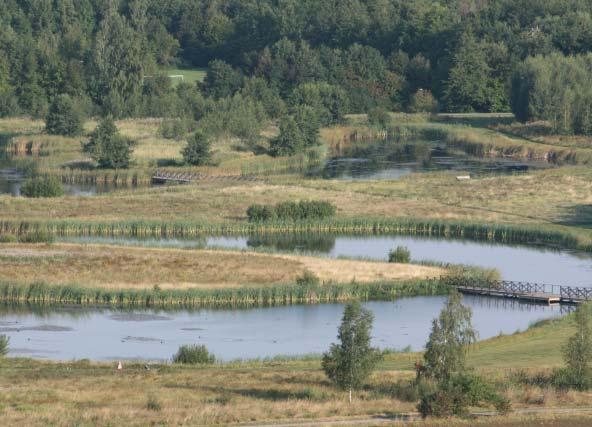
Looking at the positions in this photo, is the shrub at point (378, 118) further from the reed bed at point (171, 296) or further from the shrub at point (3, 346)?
the shrub at point (3, 346)

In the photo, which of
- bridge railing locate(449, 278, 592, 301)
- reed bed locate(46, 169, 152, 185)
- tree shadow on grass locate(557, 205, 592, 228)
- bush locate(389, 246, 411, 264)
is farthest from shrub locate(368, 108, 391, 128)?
bridge railing locate(449, 278, 592, 301)

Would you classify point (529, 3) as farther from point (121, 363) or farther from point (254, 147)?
point (121, 363)

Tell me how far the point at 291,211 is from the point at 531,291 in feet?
76.7

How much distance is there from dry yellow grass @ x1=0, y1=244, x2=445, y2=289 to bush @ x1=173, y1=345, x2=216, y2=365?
14609 mm

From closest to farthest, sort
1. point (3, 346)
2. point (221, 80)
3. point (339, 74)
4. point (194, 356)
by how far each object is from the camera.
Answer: point (194, 356), point (3, 346), point (221, 80), point (339, 74)

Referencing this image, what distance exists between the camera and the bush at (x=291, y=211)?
89.7 metres

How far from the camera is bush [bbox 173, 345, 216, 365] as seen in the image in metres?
54.0

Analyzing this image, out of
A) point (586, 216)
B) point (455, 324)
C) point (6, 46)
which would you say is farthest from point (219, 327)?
point (6, 46)

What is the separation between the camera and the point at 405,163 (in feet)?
431

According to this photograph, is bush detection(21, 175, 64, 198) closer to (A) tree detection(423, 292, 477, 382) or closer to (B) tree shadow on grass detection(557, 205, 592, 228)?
(B) tree shadow on grass detection(557, 205, 592, 228)

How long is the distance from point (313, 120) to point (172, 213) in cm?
4884

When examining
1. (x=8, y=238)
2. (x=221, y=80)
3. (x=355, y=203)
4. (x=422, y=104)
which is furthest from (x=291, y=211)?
(x=221, y=80)

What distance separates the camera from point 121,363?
174 ft

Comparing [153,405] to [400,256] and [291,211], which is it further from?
[291,211]
